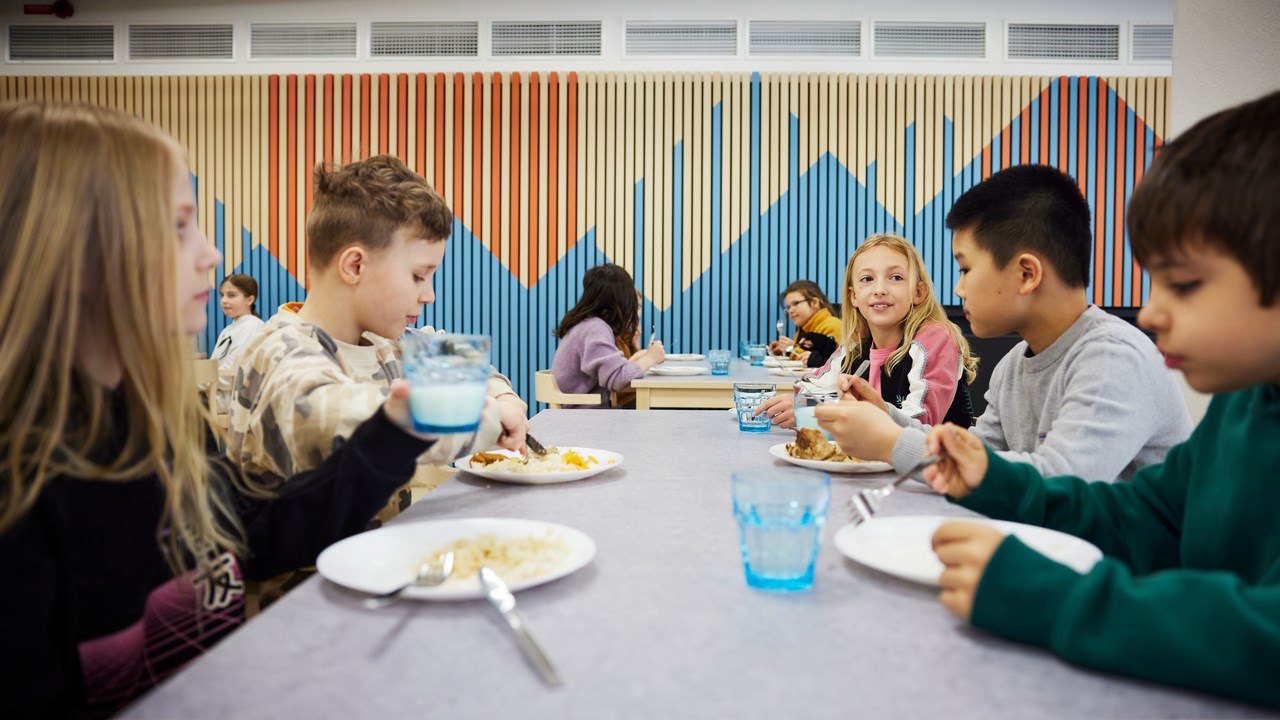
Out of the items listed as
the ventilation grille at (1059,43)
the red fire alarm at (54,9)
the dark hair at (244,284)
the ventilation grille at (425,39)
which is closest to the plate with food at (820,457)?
the dark hair at (244,284)

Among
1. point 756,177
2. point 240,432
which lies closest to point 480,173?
point 756,177

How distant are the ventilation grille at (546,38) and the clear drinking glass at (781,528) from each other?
7.36 metres

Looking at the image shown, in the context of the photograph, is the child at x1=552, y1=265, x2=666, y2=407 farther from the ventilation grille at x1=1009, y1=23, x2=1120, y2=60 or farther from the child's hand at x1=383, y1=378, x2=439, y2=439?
the ventilation grille at x1=1009, y1=23, x2=1120, y2=60

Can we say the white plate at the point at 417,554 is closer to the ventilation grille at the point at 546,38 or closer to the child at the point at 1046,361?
the child at the point at 1046,361

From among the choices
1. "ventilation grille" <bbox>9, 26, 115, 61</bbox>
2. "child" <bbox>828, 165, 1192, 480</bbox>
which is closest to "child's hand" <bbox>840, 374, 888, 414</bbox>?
"child" <bbox>828, 165, 1192, 480</bbox>

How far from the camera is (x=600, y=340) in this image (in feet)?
15.6

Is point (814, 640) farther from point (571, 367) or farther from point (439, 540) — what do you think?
point (571, 367)

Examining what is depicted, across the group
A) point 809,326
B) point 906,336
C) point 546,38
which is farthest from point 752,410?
point 546,38

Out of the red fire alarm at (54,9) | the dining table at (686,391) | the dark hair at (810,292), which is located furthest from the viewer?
the red fire alarm at (54,9)

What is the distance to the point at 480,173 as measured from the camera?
310 inches

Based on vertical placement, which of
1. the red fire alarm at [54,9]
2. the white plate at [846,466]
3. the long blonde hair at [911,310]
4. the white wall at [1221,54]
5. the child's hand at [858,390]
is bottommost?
the white plate at [846,466]

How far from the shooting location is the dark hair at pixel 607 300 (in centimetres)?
495

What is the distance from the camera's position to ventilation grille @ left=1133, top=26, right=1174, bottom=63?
293 inches

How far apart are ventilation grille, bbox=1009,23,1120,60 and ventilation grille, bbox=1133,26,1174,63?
18 cm
